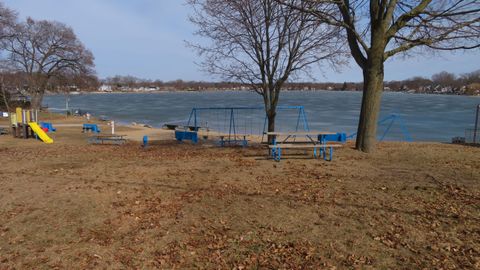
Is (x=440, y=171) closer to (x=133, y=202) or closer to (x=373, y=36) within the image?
(x=373, y=36)

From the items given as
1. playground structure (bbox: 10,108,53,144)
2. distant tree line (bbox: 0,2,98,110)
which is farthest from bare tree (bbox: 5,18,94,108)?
playground structure (bbox: 10,108,53,144)

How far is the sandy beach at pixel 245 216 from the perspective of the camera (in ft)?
13.5

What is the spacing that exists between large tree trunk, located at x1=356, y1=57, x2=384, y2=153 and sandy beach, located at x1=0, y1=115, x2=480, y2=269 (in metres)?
1.51

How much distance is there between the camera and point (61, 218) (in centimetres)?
540

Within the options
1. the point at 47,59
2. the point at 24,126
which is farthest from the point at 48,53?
the point at 24,126

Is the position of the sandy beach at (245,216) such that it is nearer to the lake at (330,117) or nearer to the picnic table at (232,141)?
the picnic table at (232,141)

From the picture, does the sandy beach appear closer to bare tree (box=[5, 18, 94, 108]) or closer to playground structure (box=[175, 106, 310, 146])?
playground structure (box=[175, 106, 310, 146])

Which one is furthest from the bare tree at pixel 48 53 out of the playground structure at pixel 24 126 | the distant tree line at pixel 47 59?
the playground structure at pixel 24 126

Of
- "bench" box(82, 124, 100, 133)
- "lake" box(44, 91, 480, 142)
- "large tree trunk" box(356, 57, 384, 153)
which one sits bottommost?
"lake" box(44, 91, 480, 142)

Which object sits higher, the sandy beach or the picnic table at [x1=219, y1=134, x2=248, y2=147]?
the sandy beach

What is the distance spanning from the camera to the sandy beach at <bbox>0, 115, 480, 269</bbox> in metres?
4.12

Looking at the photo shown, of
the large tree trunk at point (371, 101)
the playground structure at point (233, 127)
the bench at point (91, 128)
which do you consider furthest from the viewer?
the bench at point (91, 128)

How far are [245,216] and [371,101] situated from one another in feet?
19.8

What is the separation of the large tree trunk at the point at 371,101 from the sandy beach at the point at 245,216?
59.4 inches
